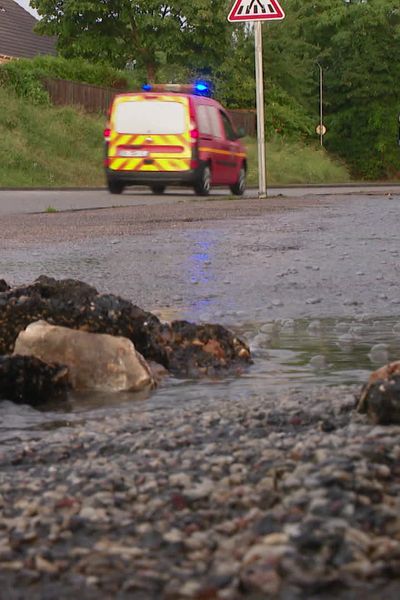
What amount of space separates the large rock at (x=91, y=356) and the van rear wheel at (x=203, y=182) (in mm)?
15904

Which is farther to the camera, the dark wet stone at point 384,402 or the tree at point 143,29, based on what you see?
the tree at point 143,29

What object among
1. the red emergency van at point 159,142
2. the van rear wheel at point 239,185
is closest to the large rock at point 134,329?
the red emergency van at point 159,142

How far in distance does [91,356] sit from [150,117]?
16.4m

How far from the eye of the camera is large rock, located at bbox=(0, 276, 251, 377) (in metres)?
4.63

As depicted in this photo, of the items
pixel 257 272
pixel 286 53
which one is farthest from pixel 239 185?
pixel 286 53

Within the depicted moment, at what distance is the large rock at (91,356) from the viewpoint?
4242mm

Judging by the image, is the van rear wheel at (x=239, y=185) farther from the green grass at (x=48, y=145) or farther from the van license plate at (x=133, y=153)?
the green grass at (x=48, y=145)

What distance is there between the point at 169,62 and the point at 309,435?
4613 centimetres

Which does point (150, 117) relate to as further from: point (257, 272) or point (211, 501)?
point (211, 501)

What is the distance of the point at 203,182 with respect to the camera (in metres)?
20.3

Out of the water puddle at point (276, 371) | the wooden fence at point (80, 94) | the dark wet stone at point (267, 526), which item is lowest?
the water puddle at point (276, 371)

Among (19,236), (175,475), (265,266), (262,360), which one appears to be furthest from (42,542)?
(19,236)

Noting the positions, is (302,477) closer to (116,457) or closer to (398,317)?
(116,457)

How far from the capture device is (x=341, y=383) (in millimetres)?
4176
